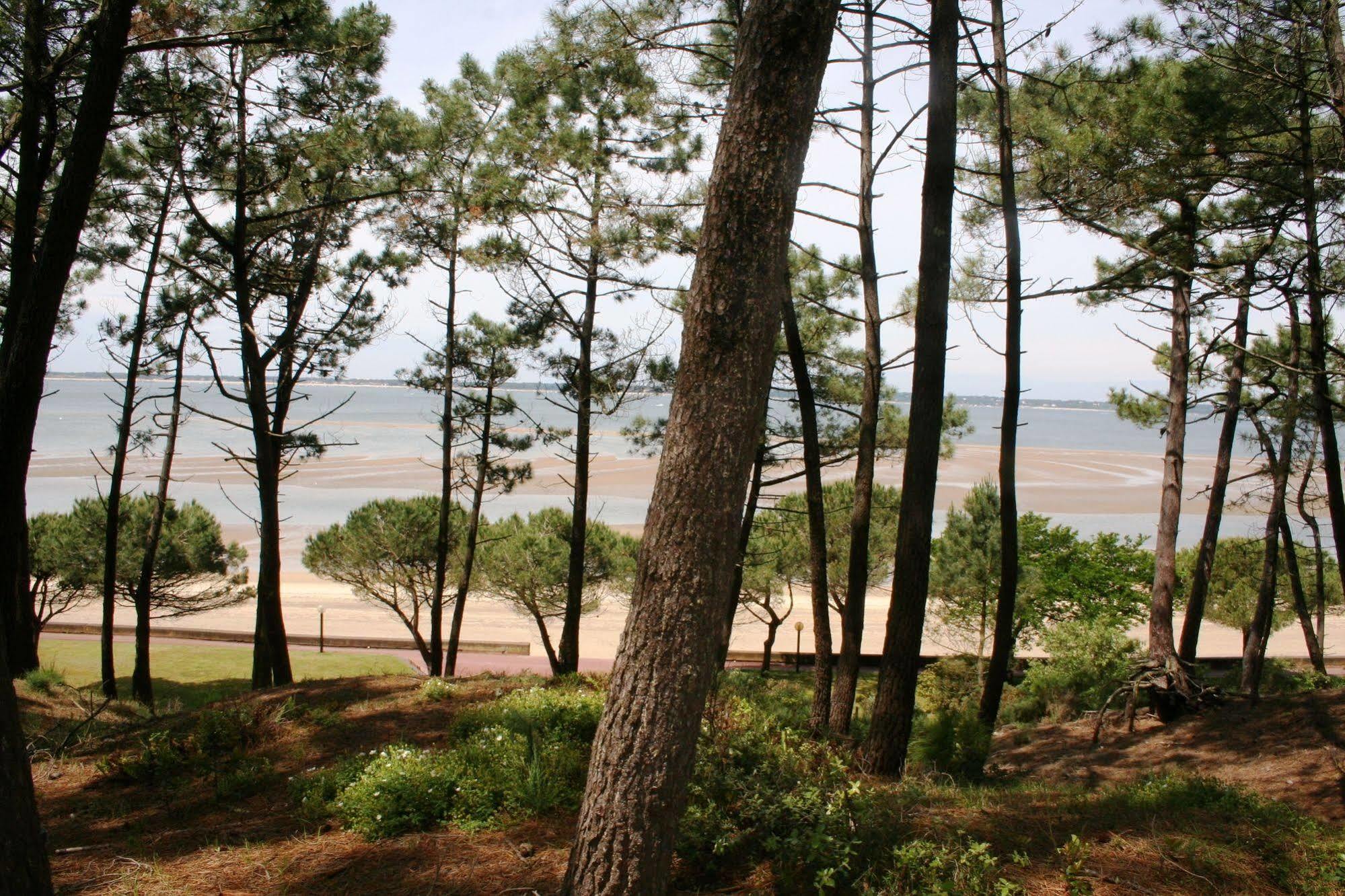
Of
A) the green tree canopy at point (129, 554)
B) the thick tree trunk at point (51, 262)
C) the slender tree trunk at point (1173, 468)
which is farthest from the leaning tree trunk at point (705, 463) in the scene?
the green tree canopy at point (129, 554)

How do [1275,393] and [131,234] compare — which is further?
[131,234]

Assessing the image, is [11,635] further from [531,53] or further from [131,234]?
[531,53]

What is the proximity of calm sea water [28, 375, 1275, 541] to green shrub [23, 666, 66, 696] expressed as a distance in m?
2.97

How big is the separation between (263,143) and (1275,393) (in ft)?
37.8

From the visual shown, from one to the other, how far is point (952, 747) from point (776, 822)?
342 cm

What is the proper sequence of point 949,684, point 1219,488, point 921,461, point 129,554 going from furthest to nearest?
point 129,554 < point 949,684 < point 1219,488 < point 921,461

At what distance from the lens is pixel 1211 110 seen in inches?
295

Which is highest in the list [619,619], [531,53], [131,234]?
[531,53]

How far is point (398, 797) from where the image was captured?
4.23 m

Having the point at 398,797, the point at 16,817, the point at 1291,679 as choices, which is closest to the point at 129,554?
the point at 398,797

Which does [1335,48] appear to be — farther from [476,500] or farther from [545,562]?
[545,562]

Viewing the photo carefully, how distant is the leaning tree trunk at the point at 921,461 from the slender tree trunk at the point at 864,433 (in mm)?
1271

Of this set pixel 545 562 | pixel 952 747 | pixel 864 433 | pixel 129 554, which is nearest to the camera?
pixel 952 747

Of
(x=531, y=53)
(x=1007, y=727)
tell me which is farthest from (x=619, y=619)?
(x=531, y=53)
